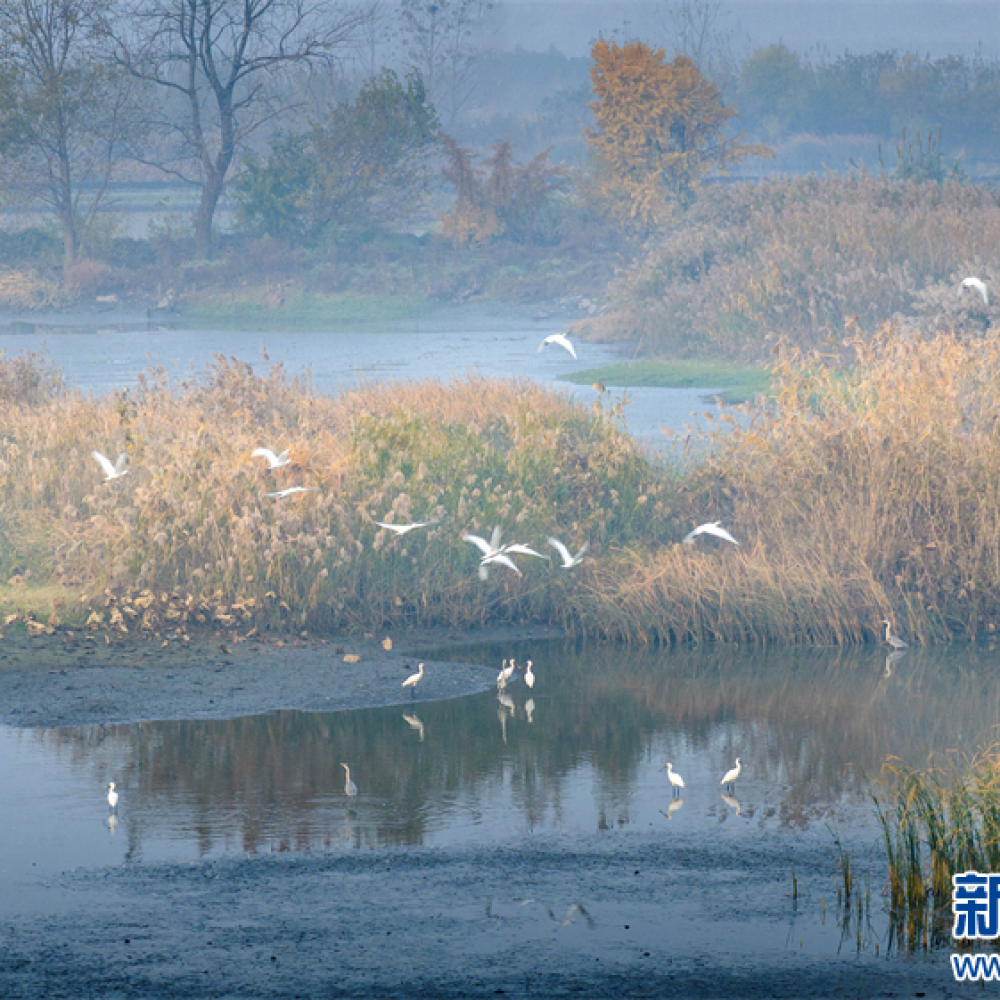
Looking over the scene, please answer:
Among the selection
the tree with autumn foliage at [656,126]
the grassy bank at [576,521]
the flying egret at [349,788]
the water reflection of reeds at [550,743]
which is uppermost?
the tree with autumn foliage at [656,126]

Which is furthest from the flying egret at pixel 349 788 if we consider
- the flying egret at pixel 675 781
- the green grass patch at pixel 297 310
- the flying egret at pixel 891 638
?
the green grass patch at pixel 297 310

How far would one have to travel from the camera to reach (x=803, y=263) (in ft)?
105

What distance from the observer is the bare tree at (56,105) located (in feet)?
164

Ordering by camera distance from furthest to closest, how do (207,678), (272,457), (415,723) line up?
1. (272,457)
2. (207,678)
3. (415,723)

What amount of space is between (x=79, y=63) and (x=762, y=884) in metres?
49.1

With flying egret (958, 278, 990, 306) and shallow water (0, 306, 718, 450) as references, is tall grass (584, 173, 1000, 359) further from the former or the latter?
flying egret (958, 278, 990, 306)

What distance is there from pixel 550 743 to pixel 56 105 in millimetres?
44412

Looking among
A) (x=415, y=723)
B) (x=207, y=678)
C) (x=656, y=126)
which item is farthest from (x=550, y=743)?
(x=656, y=126)

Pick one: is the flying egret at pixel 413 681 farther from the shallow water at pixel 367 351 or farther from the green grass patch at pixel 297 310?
the green grass patch at pixel 297 310

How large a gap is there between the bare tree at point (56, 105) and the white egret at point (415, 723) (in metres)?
42.5

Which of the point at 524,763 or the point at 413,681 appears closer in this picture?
the point at 524,763

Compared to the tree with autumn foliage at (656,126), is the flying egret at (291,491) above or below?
below

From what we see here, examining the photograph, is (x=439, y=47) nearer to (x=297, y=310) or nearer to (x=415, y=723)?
(x=297, y=310)

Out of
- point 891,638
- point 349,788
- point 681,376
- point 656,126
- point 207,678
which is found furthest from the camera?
point 656,126
